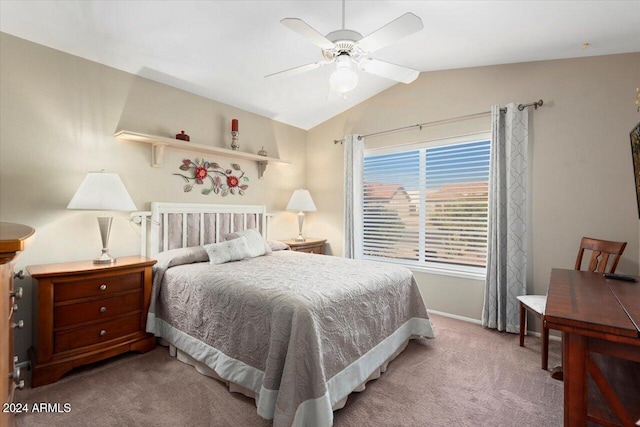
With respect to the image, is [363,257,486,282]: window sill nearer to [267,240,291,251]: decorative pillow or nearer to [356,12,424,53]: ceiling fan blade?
[267,240,291,251]: decorative pillow

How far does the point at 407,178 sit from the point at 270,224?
2.03m

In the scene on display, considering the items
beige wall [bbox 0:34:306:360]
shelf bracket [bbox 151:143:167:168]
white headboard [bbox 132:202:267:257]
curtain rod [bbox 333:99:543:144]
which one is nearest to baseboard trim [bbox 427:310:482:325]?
curtain rod [bbox 333:99:543:144]

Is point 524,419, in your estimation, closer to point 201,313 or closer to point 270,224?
point 201,313

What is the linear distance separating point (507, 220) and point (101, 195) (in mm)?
3780

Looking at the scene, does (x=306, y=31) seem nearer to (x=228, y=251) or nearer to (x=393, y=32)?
(x=393, y=32)

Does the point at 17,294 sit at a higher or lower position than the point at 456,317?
higher

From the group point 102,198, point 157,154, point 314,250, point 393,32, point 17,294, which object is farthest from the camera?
point 314,250

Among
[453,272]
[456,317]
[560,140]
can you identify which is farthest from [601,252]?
[456,317]

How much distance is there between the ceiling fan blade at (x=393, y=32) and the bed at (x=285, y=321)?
5.37 feet

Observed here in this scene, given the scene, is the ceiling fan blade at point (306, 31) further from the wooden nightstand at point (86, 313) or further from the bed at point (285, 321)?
the wooden nightstand at point (86, 313)

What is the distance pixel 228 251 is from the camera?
114 inches

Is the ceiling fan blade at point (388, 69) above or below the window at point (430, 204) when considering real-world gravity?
above

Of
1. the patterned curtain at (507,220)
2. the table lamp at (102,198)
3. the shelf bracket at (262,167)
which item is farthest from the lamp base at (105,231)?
the patterned curtain at (507,220)

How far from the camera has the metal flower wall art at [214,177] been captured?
135 inches
